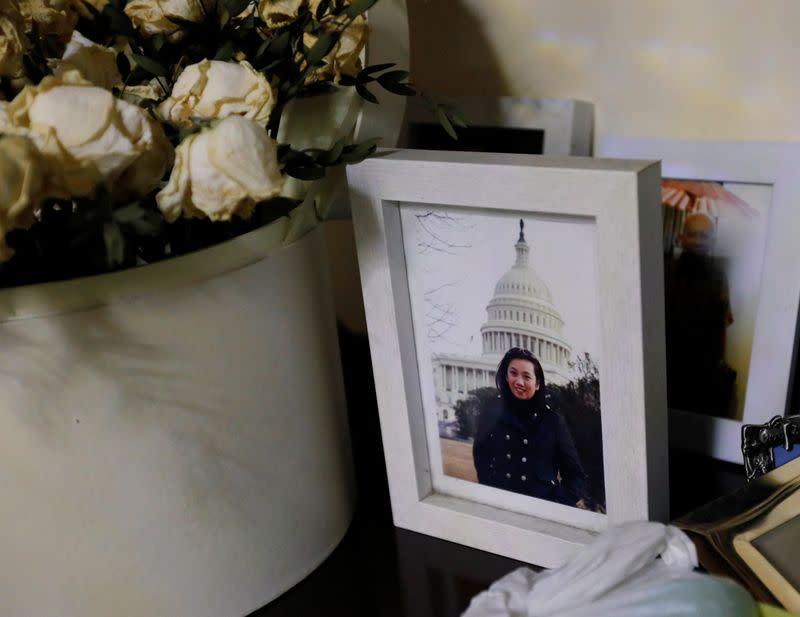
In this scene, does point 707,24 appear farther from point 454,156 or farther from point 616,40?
point 454,156

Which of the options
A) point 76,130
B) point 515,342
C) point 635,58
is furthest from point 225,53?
point 635,58

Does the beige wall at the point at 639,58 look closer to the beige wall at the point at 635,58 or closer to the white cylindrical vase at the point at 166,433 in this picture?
the beige wall at the point at 635,58

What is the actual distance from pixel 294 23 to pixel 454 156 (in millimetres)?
122

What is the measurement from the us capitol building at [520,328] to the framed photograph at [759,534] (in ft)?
0.38

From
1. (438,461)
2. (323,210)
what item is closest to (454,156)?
(323,210)

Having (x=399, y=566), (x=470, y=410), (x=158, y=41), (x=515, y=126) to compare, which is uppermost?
(x=158, y=41)

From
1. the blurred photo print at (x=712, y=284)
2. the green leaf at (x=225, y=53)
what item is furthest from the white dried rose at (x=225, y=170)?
the blurred photo print at (x=712, y=284)

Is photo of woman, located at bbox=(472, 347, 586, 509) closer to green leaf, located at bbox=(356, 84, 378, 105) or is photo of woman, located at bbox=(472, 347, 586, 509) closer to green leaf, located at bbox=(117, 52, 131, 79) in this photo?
green leaf, located at bbox=(356, 84, 378, 105)

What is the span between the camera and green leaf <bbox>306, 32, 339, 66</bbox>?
0.46m

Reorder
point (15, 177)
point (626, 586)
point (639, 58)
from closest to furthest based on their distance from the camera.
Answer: point (15, 177), point (626, 586), point (639, 58)

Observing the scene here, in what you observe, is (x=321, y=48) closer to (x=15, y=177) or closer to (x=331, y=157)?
(x=331, y=157)

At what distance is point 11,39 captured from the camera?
40 centimetres

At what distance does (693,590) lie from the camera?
402 mm

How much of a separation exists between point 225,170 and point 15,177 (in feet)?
0.29
